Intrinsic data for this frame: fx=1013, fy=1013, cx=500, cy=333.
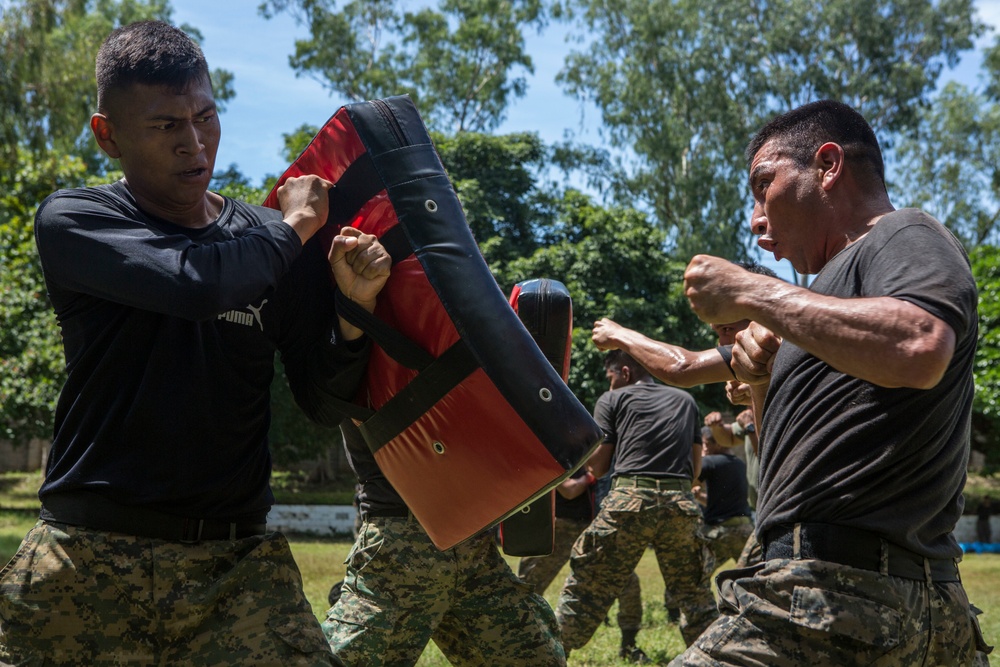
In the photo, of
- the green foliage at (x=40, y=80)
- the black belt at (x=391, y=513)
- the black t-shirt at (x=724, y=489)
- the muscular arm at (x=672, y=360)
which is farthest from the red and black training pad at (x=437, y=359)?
the green foliage at (x=40, y=80)

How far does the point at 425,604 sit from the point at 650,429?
4.42 m

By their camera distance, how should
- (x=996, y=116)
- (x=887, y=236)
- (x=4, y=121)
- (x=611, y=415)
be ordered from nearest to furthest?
(x=887, y=236), (x=611, y=415), (x=4, y=121), (x=996, y=116)

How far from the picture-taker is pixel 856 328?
2.33 meters

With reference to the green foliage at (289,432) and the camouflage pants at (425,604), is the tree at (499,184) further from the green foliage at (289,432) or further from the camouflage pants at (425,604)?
the camouflage pants at (425,604)

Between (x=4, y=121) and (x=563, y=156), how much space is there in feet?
64.7

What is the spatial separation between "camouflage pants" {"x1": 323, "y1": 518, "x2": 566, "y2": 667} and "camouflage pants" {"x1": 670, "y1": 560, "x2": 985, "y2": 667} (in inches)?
47.1

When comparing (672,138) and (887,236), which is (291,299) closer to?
Answer: (887,236)

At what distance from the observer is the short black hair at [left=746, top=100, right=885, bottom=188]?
9.58 ft

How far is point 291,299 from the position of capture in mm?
2941

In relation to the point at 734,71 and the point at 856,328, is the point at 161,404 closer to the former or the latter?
the point at 856,328

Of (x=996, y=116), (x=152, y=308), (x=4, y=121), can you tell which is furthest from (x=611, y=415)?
(x=996, y=116)

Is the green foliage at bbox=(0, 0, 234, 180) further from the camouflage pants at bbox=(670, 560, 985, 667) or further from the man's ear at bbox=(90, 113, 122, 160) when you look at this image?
the camouflage pants at bbox=(670, 560, 985, 667)

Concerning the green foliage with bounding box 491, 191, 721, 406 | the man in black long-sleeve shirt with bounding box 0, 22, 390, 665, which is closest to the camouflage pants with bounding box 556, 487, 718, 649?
the man in black long-sleeve shirt with bounding box 0, 22, 390, 665

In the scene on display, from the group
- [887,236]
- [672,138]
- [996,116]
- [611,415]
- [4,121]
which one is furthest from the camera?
[996,116]
